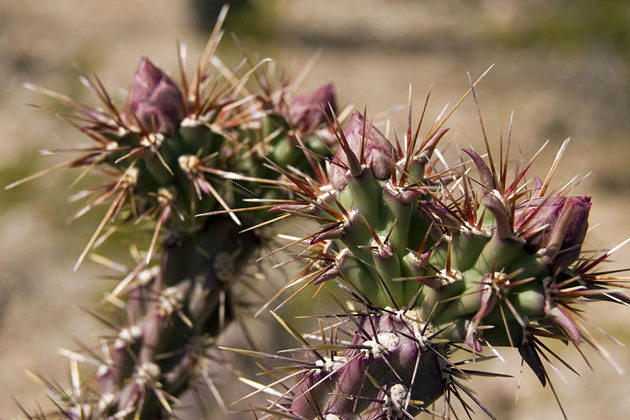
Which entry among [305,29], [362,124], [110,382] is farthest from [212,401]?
[305,29]

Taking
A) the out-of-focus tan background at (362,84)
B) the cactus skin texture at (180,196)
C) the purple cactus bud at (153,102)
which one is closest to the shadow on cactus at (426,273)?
the cactus skin texture at (180,196)

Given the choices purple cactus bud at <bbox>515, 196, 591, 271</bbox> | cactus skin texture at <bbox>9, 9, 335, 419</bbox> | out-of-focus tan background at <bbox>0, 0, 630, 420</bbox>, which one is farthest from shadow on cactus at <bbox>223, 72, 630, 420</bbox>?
out-of-focus tan background at <bbox>0, 0, 630, 420</bbox>

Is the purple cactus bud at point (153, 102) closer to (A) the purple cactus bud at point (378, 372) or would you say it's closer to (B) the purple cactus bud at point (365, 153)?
(B) the purple cactus bud at point (365, 153)

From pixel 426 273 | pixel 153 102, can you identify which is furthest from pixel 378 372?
pixel 153 102

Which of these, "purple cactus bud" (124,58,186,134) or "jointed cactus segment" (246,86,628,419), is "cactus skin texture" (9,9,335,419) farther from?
"jointed cactus segment" (246,86,628,419)

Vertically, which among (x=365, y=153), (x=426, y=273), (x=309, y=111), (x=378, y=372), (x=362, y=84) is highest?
(x=362, y=84)

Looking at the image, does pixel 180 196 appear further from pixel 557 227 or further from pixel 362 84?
pixel 362 84

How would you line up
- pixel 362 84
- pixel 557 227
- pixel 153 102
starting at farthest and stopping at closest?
pixel 362 84 < pixel 153 102 < pixel 557 227
